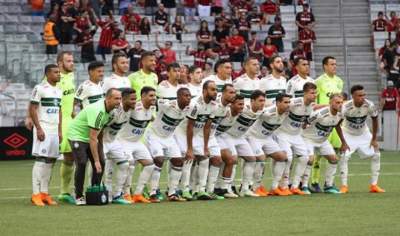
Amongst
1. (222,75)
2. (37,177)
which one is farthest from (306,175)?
(37,177)

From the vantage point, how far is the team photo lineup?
1956 cm

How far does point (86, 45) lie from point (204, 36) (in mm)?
3807

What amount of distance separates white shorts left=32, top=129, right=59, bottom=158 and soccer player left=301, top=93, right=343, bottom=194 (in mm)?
4472

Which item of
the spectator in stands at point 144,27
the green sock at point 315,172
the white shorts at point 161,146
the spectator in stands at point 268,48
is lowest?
the green sock at point 315,172

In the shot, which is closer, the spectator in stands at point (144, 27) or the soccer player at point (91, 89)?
the soccer player at point (91, 89)

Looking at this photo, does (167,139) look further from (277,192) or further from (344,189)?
(344,189)

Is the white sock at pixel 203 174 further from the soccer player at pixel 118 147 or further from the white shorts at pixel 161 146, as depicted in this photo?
the soccer player at pixel 118 147

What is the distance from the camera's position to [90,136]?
18859 mm

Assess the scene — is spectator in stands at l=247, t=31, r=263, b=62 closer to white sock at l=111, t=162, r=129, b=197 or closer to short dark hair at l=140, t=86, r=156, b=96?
short dark hair at l=140, t=86, r=156, b=96

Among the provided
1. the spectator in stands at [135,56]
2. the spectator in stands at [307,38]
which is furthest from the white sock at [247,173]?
the spectator in stands at [307,38]

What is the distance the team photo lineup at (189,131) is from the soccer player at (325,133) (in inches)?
0.7

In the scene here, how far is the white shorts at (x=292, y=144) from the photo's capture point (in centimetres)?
2172

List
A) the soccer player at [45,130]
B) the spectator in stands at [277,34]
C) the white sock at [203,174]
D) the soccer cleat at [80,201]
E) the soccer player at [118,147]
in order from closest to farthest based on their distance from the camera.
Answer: the soccer cleat at [80,201] → the soccer player at [118,147] → the soccer player at [45,130] → the white sock at [203,174] → the spectator in stands at [277,34]

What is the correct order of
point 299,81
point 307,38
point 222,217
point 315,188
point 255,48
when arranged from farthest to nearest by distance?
point 307,38
point 255,48
point 299,81
point 315,188
point 222,217
